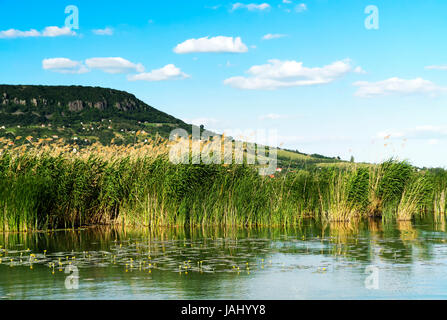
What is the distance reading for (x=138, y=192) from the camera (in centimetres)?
2062

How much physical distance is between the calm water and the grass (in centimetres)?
139

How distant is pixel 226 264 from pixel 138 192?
8.82 m

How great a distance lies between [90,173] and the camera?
21156 millimetres

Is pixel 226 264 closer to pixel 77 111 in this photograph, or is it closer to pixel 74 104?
pixel 77 111

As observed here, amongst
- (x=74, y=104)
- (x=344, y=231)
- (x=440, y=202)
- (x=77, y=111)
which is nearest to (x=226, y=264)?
(x=344, y=231)

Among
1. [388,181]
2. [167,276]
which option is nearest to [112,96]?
[388,181]

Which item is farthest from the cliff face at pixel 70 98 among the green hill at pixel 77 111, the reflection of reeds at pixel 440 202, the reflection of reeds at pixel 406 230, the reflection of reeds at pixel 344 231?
the reflection of reeds at pixel 406 230

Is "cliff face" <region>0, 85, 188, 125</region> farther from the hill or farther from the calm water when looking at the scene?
the calm water

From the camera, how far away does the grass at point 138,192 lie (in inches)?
768

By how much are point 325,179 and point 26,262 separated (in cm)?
1333

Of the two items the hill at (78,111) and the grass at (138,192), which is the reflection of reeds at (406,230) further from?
the hill at (78,111)

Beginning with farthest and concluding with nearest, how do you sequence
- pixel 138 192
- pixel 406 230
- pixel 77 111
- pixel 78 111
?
1. pixel 77 111
2. pixel 78 111
3. pixel 138 192
4. pixel 406 230

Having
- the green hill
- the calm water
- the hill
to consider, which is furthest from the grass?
the green hill

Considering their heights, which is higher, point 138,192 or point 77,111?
point 77,111
